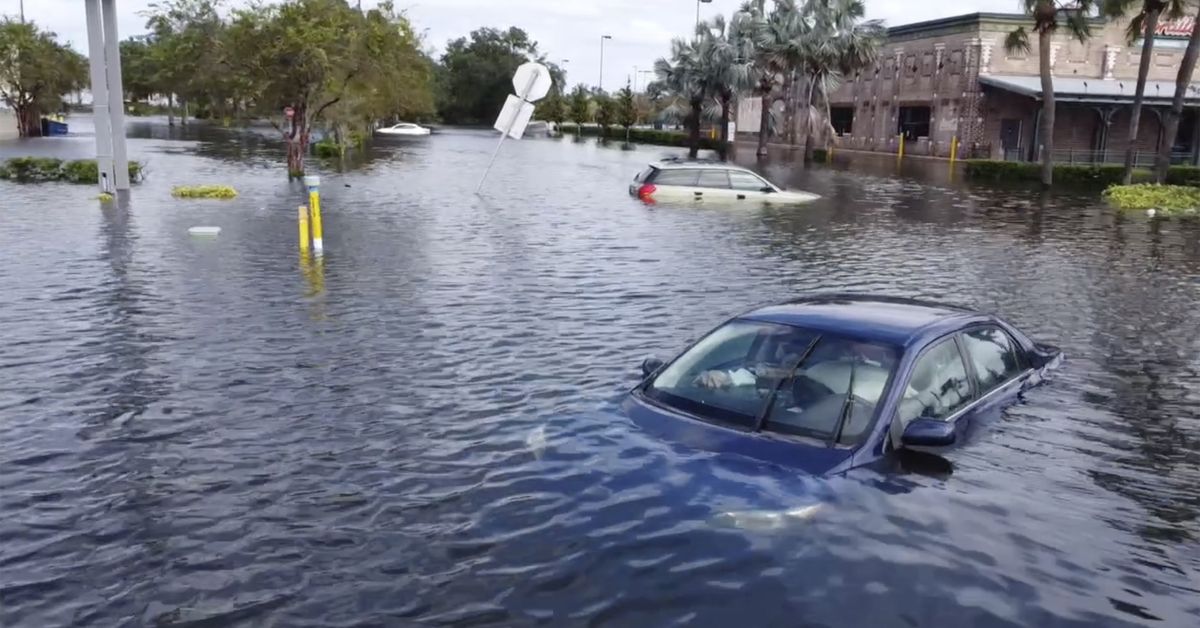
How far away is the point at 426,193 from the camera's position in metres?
29.3

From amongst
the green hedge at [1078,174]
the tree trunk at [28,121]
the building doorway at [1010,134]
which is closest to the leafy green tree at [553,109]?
the tree trunk at [28,121]

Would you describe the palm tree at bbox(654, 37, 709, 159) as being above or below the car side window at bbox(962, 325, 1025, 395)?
above

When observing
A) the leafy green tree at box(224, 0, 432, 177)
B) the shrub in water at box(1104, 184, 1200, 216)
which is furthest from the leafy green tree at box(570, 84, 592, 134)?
the shrub in water at box(1104, 184, 1200, 216)

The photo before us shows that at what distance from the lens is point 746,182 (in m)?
26.5

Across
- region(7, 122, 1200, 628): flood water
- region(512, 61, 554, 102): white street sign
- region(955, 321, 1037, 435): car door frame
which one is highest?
region(512, 61, 554, 102): white street sign

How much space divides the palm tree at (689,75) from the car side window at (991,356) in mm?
60307

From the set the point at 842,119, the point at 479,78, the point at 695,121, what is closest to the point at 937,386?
the point at 695,121

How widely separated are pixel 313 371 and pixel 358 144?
170 ft

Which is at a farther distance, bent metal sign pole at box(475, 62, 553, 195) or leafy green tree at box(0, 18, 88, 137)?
leafy green tree at box(0, 18, 88, 137)

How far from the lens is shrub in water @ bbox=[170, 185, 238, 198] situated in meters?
25.8

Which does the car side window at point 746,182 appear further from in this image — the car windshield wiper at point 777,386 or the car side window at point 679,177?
the car windshield wiper at point 777,386

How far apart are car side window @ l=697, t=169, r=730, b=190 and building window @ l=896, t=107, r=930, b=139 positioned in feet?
133

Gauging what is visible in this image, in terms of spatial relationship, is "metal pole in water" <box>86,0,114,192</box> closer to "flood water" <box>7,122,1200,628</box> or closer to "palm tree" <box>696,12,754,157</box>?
"flood water" <box>7,122,1200,628</box>

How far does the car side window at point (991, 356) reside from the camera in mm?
7619
